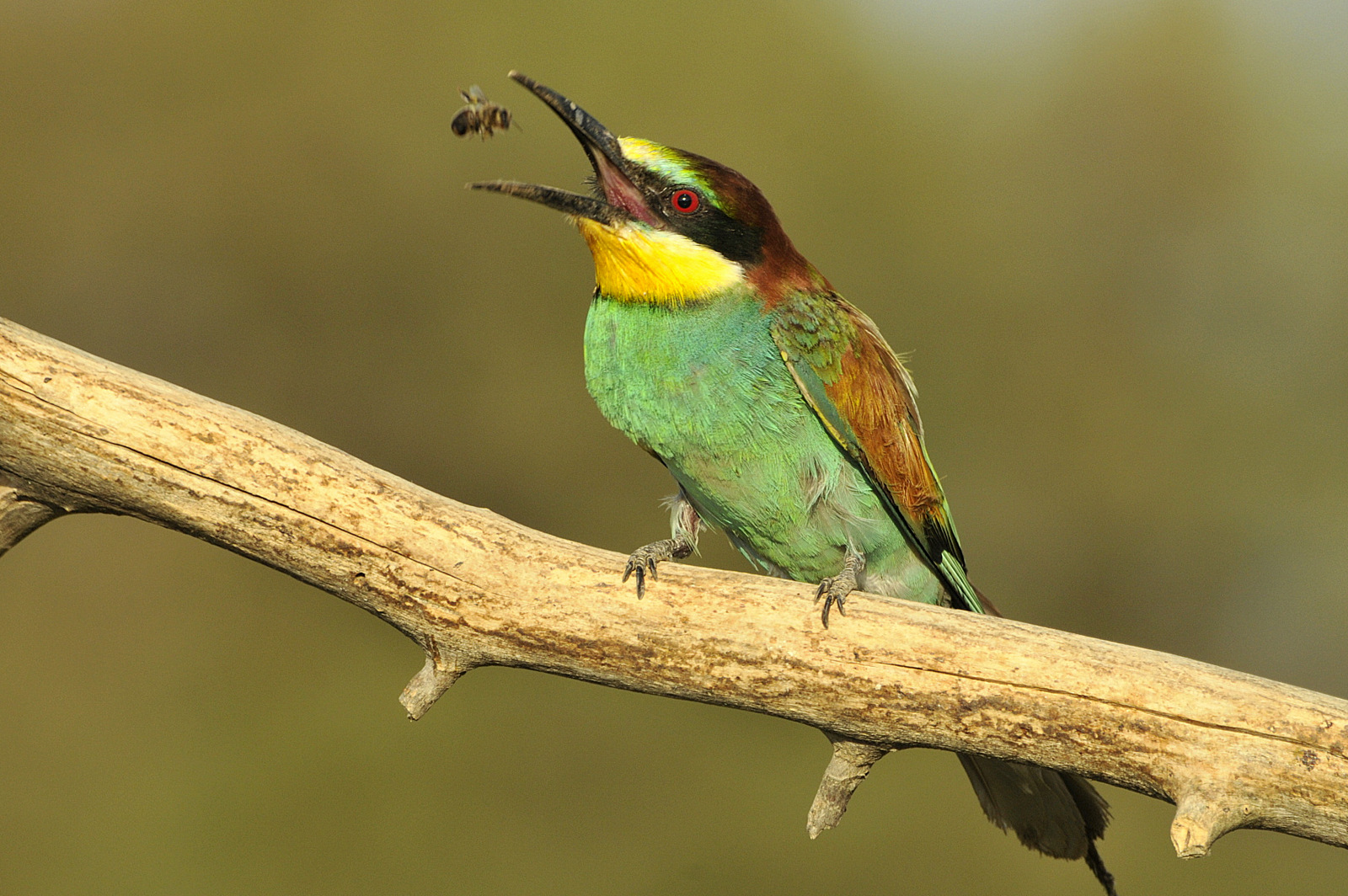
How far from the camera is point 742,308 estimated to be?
2.35 metres

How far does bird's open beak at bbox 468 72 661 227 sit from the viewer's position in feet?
7.49

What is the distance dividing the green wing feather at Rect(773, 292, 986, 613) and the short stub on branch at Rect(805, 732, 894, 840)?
1.92 feet

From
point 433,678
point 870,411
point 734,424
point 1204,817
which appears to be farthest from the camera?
point 870,411

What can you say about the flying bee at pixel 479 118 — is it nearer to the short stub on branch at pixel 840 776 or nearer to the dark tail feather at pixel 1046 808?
the short stub on branch at pixel 840 776

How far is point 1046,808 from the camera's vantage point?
224cm

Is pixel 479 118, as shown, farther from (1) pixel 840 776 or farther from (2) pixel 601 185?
(1) pixel 840 776

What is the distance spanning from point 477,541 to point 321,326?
332cm

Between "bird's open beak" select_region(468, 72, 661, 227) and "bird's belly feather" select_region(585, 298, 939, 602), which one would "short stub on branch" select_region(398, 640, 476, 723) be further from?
"bird's open beak" select_region(468, 72, 661, 227)

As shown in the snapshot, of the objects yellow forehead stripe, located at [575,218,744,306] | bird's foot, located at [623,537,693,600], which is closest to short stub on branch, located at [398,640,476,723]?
bird's foot, located at [623,537,693,600]

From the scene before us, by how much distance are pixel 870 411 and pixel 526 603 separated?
2.99 ft

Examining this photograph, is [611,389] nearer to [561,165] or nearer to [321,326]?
[561,165]

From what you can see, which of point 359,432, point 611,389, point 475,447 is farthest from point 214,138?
point 611,389

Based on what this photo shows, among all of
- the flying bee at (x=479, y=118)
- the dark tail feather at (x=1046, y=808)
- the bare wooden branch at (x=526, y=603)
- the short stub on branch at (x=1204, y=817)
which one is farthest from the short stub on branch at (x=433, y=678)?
the short stub on branch at (x=1204, y=817)

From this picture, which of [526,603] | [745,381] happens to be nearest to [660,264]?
[745,381]
